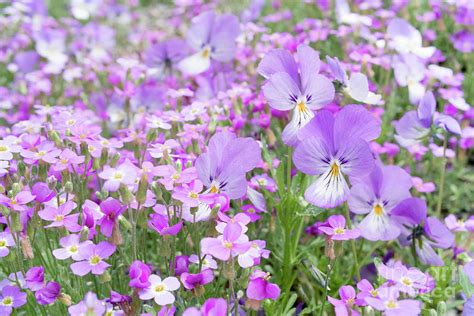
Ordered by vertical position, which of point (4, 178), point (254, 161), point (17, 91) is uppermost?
point (254, 161)

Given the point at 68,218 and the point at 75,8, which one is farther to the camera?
the point at 75,8

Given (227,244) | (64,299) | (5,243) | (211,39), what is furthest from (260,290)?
(211,39)

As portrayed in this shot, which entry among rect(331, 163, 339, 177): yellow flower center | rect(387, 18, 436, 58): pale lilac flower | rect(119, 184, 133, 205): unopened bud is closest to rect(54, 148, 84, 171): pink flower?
rect(119, 184, 133, 205): unopened bud

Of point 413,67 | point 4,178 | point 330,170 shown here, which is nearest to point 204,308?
point 330,170

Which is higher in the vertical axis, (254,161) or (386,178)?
(254,161)

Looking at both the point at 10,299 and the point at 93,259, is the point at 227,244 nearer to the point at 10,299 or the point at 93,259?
the point at 93,259

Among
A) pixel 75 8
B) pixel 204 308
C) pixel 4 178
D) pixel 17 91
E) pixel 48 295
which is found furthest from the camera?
pixel 75 8

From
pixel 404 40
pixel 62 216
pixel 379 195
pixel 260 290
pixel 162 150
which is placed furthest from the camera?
pixel 404 40

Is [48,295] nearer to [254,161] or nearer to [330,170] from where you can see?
[254,161]
